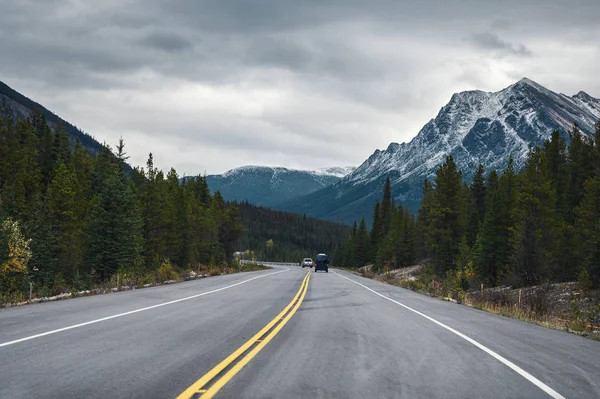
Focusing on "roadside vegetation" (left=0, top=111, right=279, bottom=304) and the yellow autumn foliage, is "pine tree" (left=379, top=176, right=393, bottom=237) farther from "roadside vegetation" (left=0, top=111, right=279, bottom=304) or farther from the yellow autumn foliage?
the yellow autumn foliage

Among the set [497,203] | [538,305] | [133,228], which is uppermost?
[497,203]

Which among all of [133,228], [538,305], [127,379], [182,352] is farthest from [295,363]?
[133,228]

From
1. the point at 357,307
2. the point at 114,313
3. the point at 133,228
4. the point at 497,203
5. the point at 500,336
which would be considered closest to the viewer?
the point at 500,336

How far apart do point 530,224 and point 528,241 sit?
1.47 metres

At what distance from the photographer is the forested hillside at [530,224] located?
126 feet

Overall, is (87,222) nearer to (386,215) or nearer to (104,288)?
(104,288)

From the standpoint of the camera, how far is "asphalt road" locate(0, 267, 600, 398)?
19.5 ft

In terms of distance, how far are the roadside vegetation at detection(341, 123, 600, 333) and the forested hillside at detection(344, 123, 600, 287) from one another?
8 cm

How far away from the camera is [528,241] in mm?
41875

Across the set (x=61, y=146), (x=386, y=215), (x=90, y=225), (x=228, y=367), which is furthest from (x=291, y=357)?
(x=386, y=215)

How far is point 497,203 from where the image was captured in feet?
162

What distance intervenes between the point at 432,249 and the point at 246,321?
5431cm

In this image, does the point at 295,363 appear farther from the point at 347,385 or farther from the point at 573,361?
the point at 573,361

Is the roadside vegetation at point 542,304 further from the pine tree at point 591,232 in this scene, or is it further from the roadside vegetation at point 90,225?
the roadside vegetation at point 90,225
